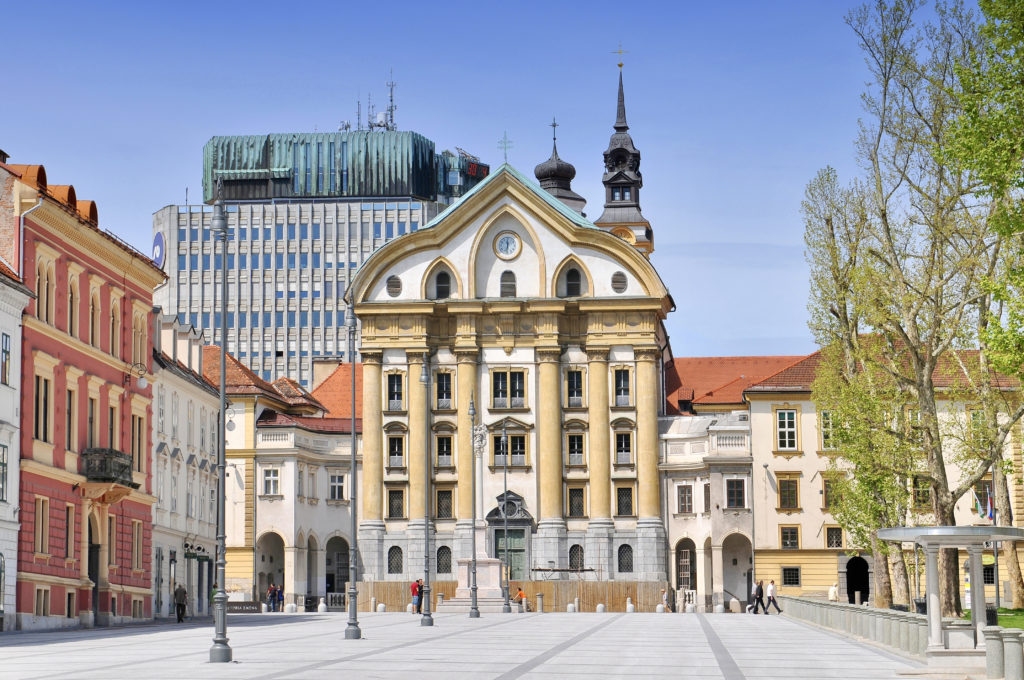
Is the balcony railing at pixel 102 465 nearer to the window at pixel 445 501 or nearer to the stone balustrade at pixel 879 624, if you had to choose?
the stone balustrade at pixel 879 624

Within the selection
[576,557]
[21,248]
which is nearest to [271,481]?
[576,557]

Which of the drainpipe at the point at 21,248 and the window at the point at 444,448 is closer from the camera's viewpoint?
the drainpipe at the point at 21,248

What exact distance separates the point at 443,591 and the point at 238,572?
1213 cm

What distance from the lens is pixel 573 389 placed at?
101812 mm

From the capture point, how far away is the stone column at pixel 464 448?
3957 inches

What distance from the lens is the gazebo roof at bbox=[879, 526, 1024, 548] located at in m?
30.2

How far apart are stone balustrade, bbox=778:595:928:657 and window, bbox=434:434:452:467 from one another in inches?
1756

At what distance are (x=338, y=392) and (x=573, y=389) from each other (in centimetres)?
2019

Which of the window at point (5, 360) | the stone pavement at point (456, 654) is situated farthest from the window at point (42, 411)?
the stone pavement at point (456, 654)

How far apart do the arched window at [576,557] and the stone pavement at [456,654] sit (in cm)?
4753

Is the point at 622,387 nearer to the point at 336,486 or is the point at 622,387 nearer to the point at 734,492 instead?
the point at 734,492

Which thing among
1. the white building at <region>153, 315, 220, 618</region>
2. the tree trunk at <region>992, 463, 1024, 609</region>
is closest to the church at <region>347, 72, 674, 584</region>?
the white building at <region>153, 315, 220, 618</region>

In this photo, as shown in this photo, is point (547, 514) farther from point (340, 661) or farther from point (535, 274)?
point (340, 661)

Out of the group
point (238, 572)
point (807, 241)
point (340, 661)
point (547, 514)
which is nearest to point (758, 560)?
point (547, 514)
